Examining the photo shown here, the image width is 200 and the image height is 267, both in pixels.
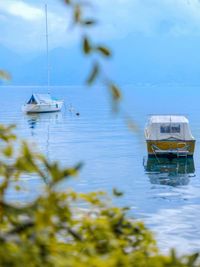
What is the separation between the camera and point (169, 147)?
4916cm

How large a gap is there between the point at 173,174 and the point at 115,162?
7.38 m

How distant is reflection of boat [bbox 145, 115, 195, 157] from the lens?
4903 cm

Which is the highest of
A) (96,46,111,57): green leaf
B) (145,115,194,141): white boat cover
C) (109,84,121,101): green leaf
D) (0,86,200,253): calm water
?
(96,46,111,57): green leaf

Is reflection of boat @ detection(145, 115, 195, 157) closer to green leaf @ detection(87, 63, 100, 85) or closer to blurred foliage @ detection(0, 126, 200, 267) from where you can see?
blurred foliage @ detection(0, 126, 200, 267)

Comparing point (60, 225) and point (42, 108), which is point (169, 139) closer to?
point (60, 225)

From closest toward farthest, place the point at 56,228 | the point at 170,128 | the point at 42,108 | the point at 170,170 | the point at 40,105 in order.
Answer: the point at 56,228, the point at 170,170, the point at 170,128, the point at 40,105, the point at 42,108

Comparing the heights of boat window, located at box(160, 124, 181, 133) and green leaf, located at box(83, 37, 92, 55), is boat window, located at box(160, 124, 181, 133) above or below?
below

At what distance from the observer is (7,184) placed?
252 cm

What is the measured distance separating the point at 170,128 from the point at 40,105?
70.2 metres

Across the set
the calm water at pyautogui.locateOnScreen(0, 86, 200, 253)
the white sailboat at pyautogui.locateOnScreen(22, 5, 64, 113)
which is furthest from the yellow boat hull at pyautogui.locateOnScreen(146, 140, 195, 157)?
the white sailboat at pyautogui.locateOnScreen(22, 5, 64, 113)

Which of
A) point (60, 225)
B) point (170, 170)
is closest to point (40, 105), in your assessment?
point (170, 170)

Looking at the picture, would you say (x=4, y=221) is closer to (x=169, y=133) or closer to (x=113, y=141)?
(x=169, y=133)

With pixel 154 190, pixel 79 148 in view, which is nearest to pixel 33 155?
pixel 154 190

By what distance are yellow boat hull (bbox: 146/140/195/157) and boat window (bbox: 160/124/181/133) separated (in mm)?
2064
